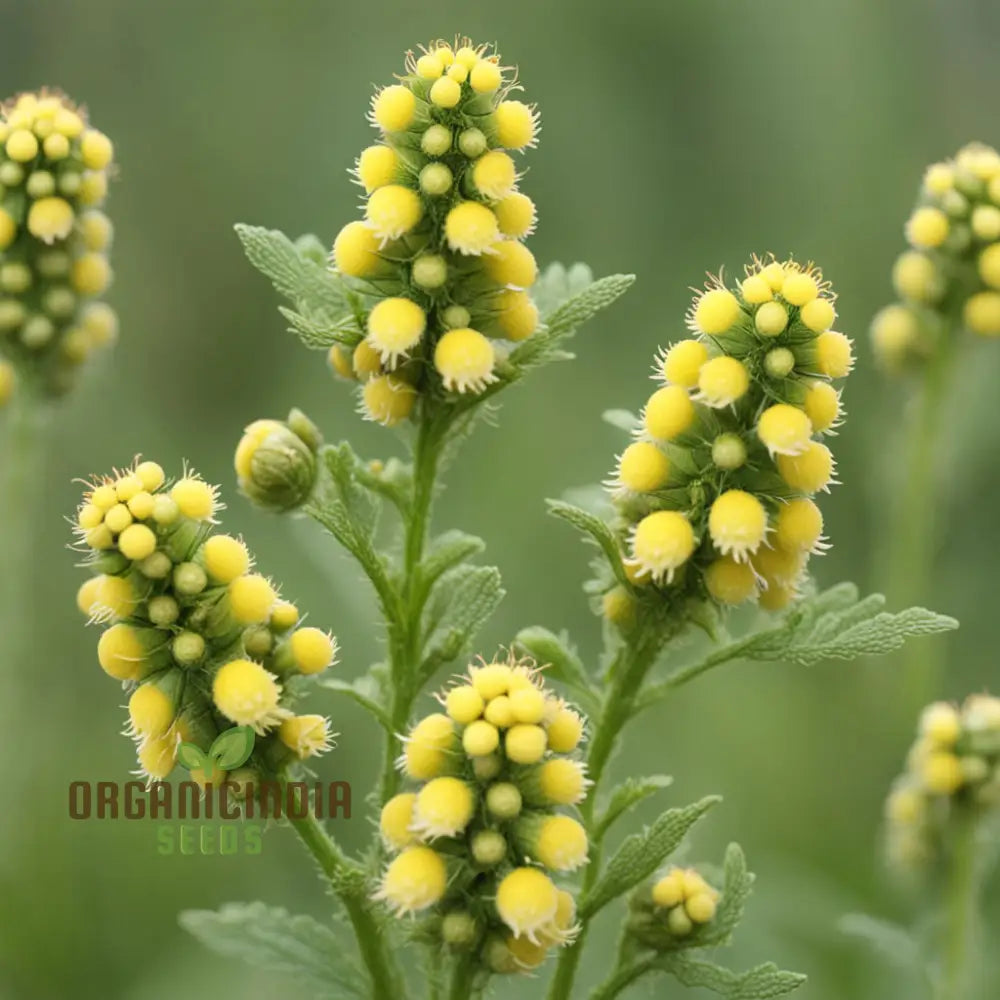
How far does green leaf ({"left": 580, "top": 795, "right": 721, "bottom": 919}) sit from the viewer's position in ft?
7.24

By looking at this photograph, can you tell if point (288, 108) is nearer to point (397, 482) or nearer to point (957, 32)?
point (957, 32)

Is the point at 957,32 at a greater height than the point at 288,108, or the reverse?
the point at 957,32

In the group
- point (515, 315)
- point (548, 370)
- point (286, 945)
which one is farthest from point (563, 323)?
point (548, 370)

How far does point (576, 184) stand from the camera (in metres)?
7.30

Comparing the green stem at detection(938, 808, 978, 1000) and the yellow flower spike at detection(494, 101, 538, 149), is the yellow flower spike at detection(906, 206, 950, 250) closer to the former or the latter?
the green stem at detection(938, 808, 978, 1000)

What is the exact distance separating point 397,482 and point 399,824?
68 cm

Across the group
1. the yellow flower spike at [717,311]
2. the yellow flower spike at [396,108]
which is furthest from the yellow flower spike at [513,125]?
the yellow flower spike at [717,311]

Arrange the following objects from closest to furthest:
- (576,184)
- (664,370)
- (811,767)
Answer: (664,370) < (811,767) < (576,184)

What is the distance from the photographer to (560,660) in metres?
2.47

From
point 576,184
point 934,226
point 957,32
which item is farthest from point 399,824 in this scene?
point 957,32

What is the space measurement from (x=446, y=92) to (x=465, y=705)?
864 millimetres

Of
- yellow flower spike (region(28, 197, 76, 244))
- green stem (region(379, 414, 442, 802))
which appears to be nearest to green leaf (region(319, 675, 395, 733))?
green stem (region(379, 414, 442, 802))

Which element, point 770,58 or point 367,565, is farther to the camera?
point 770,58

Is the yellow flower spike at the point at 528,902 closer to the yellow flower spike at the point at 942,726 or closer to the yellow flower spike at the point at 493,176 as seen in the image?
the yellow flower spike at the point at 493,176
